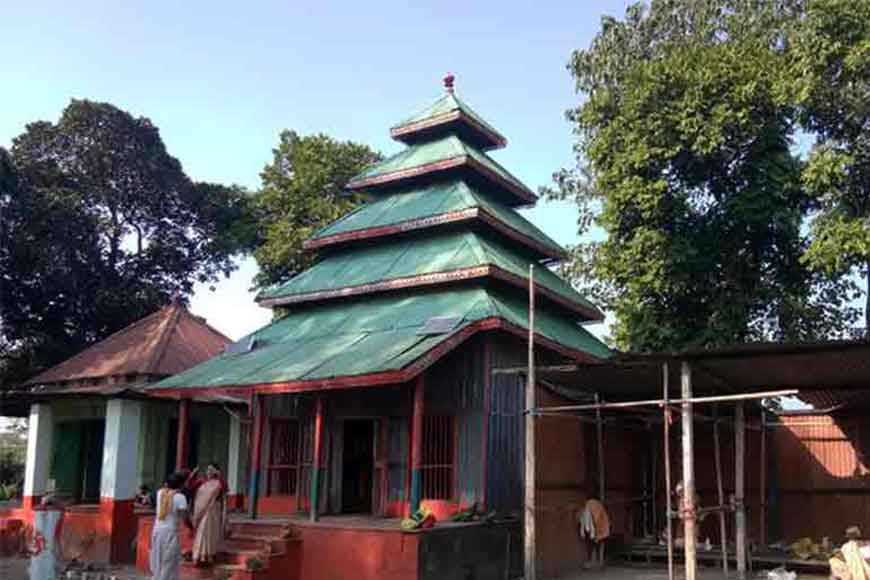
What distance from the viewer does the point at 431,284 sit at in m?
14.6

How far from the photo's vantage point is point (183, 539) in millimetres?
12195

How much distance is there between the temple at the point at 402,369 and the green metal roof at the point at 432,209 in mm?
55

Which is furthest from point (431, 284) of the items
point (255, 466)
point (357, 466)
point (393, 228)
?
point (255, 466)

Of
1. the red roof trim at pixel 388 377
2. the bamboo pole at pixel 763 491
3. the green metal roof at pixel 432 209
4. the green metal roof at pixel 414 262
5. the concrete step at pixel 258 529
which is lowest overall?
the concrete step at pixel 258 529

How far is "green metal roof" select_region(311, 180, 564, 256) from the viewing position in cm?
1602

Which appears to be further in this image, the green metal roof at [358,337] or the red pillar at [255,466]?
the red pillar at [255,466]

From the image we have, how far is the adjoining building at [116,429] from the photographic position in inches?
579

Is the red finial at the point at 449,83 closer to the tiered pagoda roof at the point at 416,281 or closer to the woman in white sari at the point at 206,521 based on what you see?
the tiered pagoda roof at the point at 416,281

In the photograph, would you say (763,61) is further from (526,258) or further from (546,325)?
(546,325)

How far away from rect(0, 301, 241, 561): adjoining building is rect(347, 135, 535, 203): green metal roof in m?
5.29

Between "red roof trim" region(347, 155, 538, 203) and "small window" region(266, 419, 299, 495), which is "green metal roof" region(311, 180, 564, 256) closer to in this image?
"red roof trim" region(347, 155, 538, 203)

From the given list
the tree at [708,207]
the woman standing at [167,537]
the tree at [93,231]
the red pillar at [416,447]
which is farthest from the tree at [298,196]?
the woman standing at [167,537]

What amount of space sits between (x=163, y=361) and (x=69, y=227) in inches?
379

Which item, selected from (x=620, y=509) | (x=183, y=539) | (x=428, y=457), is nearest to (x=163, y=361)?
(x=183, y=539)
